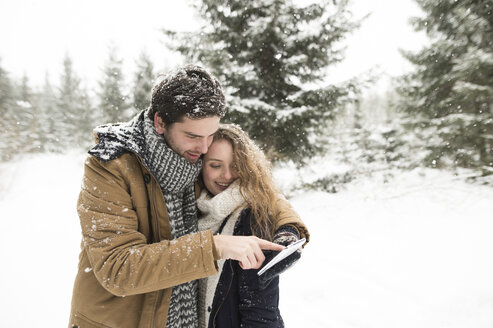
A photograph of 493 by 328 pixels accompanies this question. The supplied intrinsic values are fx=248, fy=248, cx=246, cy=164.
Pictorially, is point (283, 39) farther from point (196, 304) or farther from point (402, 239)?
point (196, 304)

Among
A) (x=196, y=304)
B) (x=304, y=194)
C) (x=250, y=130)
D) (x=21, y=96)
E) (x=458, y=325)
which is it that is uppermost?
(x=21, y=96)

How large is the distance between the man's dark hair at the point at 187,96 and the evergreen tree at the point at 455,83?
7.60 metres

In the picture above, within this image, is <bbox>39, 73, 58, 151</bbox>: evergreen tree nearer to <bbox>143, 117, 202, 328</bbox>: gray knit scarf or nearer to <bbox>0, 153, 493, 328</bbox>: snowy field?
<bbox>0, 153, 493, 328</bbox>: snowy field

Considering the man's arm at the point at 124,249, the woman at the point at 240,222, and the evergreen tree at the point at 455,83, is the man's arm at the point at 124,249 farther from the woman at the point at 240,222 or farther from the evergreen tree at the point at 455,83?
the evergreen tree at the point at 455,83

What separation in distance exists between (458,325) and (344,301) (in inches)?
51.0

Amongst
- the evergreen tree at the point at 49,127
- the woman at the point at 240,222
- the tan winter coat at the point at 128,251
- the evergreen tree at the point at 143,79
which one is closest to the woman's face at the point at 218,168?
the woman at the point at 240,222

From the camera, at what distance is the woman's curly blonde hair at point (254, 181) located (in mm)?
1675

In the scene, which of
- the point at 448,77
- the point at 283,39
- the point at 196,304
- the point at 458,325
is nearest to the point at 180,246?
the point at 196,304

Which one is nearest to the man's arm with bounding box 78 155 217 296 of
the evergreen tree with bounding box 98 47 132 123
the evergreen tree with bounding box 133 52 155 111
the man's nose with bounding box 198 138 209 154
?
the man's nose with bounding box 198 138 209 154

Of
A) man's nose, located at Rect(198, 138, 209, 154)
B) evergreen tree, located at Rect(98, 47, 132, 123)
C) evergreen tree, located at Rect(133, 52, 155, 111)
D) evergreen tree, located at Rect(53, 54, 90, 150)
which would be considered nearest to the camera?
man's nose, located at Rect(198, 138, 209, 154)

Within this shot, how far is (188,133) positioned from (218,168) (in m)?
0.49

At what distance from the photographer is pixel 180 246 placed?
3.71 feet

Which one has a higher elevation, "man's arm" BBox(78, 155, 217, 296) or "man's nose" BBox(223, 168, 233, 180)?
"man's nose" BBox(223, 168, 233, 180)

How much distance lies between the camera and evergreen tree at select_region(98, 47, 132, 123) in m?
19.5
